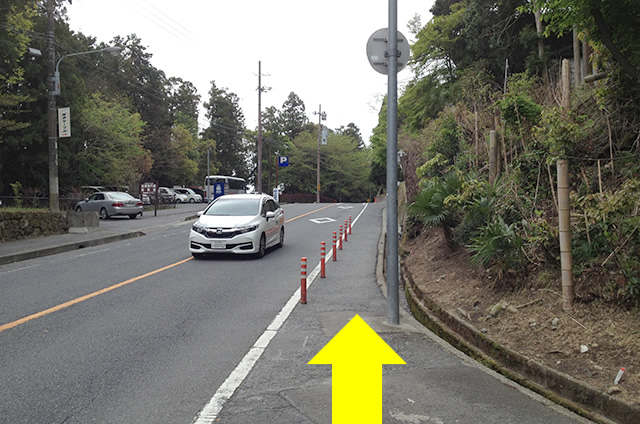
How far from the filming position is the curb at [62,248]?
13414 mm

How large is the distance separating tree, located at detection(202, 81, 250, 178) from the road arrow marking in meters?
73.8

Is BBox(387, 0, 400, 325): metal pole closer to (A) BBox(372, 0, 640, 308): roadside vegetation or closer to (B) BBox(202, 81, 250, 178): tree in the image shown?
(A) BBox(372, 0, 640, 308): roadside vegetation

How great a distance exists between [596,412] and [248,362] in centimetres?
312

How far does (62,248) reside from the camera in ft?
51.6

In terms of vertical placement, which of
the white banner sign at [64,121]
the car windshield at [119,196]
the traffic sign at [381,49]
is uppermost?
the white banner sign at [64,121]

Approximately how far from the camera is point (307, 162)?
238 feet

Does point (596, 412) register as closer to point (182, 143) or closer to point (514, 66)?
point (514, 66)

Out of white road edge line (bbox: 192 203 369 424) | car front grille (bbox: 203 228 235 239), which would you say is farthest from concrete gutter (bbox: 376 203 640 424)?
car front grille (bbox: 203 228 235 239)

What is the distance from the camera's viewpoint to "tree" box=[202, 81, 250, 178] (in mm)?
77375

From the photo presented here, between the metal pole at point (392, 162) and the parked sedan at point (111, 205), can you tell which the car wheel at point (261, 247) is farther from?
the parked sedan at point (111, 205)

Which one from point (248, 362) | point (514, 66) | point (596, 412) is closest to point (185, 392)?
point (248, 362)

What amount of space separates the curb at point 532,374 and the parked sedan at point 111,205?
24490 mm

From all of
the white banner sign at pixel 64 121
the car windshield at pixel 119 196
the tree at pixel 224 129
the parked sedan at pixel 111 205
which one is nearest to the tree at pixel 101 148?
the parked sedan at pixel 111 205

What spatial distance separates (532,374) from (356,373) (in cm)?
194
